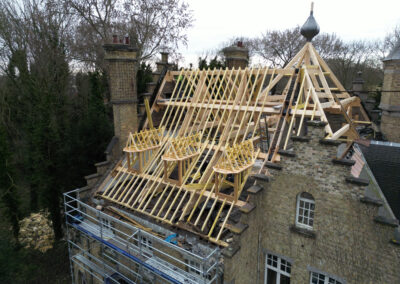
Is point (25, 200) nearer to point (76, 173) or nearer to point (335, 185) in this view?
point (76, 173)

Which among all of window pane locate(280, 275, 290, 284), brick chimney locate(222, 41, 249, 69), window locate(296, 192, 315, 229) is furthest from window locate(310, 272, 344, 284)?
brick chimney locate(222, 41, 249, 69)

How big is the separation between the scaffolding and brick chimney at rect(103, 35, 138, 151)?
3263 mm

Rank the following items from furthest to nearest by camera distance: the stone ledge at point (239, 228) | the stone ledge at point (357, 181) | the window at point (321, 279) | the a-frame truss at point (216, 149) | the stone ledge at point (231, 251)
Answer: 1. the a-frame truss at point (216, 149)
2. the window at point (321, 279)
3. the stone ledge at point (239, 228)
4. the stone ledge at point (231, 251)
5. the stone ledge at point (357, 181)

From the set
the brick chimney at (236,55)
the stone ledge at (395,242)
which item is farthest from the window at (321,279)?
the brick chimney at (236,55)

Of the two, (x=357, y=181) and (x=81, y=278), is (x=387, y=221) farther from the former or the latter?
(x=81, y=278)

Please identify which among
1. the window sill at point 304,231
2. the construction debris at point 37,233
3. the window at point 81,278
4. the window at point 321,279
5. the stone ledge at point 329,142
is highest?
the stone ledge at point 329,142

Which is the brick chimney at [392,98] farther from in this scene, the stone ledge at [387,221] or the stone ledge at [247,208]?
the stone ledge at [247,208]

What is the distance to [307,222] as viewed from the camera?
25.1 ft

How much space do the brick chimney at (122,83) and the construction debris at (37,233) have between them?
32.5 feet

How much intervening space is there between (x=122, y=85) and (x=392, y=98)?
12.7 meters

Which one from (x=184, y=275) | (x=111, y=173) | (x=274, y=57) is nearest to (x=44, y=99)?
(x=111, y=173)

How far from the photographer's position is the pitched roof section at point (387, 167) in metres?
8.49

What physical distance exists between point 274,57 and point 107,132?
3425 cm

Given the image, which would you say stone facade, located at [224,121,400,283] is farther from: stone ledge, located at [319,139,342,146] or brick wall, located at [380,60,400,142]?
brick wall, located at [380,60,400,142]
